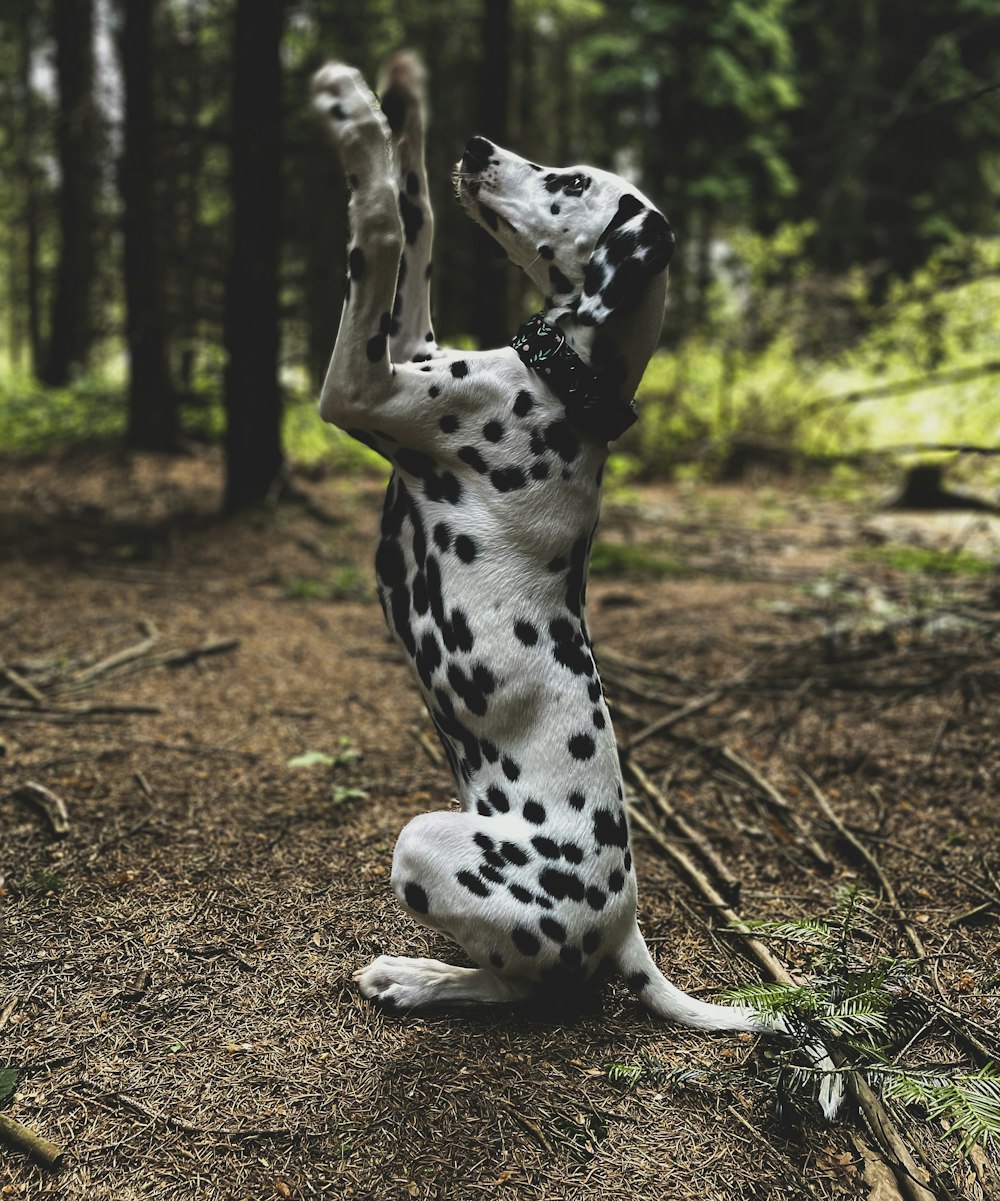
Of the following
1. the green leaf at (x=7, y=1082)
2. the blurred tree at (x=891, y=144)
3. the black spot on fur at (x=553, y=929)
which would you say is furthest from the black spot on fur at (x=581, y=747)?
the blurred tree at (x=891, y=144)

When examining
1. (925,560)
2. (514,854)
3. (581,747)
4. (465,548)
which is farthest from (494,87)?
(514,854)

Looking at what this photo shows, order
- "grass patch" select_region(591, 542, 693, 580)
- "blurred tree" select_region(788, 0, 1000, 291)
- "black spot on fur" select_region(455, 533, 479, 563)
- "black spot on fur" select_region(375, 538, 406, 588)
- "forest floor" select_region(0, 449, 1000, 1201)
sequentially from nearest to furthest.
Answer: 1. "forest floor" select_region(0, 449, 1000, 1201)
2. "black spot on fur" select_region(455, 533, 479, 563)
3. "black spot on fur" select_region(375, 538, 406, 588)
4. "grass patch" select_region(591, 542, 693, 580)
5. "blurred tree" select_region(788, 0, 1000, 291)

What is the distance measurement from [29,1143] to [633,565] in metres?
6.92

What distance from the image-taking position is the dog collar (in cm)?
270

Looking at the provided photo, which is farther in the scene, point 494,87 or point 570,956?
point 494,87

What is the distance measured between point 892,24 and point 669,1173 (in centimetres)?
2710

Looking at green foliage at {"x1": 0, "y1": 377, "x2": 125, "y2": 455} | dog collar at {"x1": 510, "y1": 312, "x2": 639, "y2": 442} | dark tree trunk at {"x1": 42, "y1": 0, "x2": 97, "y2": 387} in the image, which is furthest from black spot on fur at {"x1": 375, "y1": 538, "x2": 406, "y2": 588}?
dark tree trunk at {"x1": 42, "y1": 0, "x2": 97, "y2": 387}

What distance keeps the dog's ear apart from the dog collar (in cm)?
Answer: 12

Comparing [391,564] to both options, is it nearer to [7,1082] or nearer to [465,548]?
[465,548]

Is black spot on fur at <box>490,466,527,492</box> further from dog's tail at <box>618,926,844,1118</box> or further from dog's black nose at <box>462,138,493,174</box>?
dog's tail at <box>618,926,844,1118</box>

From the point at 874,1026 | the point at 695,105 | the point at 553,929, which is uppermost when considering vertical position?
the point at 695,105

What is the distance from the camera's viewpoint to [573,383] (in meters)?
2.71

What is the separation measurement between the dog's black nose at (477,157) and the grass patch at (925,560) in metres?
5.85

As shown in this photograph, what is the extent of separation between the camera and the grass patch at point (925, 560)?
7902 mm
